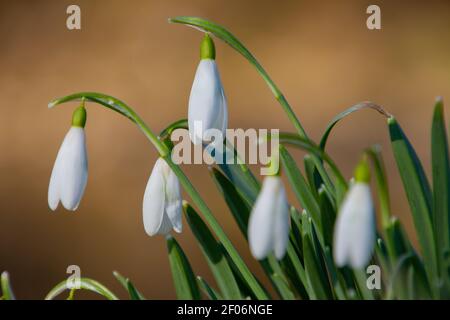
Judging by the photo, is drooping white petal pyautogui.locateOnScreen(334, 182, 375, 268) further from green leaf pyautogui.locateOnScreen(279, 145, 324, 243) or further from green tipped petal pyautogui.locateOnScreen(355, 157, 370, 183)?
green leaf pyautogui.locateOnScreen(279, 145, 324, 243)

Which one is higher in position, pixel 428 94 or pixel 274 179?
pixel 428 94

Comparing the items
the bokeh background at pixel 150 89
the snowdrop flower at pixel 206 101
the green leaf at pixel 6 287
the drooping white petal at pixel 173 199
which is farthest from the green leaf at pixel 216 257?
the bokeh background at pixel 150 89

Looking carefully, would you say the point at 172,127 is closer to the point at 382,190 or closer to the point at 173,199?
the point at 173,199

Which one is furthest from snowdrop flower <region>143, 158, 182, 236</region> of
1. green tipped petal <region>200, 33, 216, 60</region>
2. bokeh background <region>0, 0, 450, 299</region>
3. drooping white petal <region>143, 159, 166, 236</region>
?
bokeh background <region>0, 0, 450, 299</region>

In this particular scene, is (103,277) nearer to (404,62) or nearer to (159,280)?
(159,280)

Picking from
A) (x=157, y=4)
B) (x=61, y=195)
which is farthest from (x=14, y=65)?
(x=61, y=195)

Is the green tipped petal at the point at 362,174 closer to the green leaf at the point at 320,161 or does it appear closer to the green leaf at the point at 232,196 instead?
the green leaf at the point at 320,161
